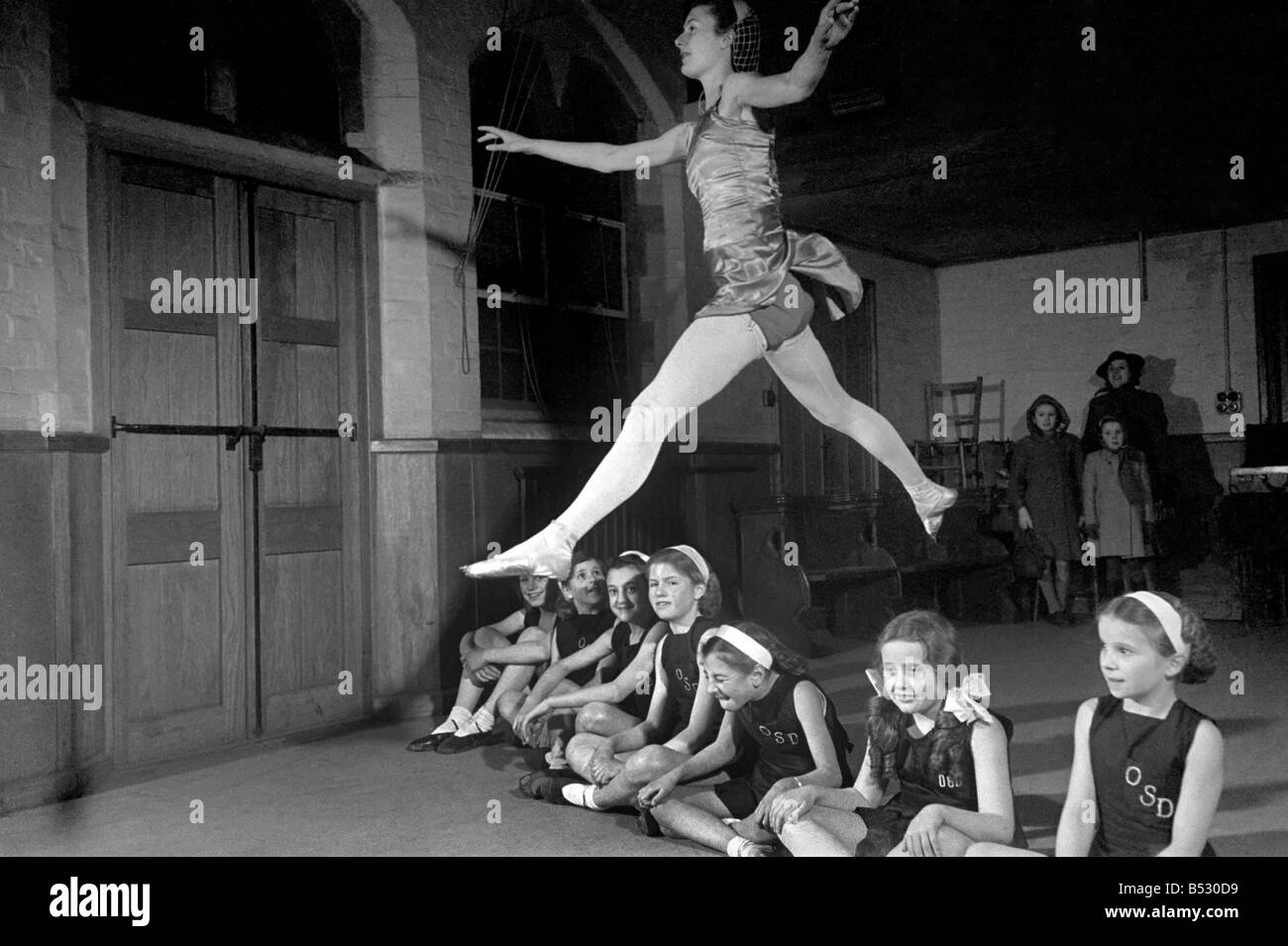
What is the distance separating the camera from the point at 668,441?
4348mm

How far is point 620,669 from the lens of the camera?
12.6 ft

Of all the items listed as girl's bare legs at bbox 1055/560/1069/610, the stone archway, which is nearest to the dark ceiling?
the stone archway

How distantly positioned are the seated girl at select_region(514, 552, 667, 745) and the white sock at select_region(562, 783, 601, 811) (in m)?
0.22

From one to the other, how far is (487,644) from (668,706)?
0.99 m

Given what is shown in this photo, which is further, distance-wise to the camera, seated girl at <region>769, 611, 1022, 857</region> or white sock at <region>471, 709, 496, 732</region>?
white sock at <region>471, 709, 496, 732</region>

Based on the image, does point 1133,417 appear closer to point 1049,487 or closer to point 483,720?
point 1049,487

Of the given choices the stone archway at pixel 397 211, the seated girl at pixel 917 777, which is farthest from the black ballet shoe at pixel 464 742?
the seated girl at pixel 917 777

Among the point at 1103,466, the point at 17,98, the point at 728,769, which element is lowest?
the point at 728,769

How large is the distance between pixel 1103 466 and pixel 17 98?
13.1 feet

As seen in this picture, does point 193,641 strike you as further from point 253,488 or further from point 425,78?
point 425,78

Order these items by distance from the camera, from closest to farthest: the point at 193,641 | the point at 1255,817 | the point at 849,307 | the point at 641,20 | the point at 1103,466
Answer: the point at 1255,817 < the point at 849,307 < the point at 1103,466 < the point at 193,641 < the point at 641,20

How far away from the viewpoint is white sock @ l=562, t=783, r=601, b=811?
3467 millimetres

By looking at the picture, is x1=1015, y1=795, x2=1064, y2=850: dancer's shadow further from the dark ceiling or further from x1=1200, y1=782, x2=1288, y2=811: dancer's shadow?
the dark ceiling
